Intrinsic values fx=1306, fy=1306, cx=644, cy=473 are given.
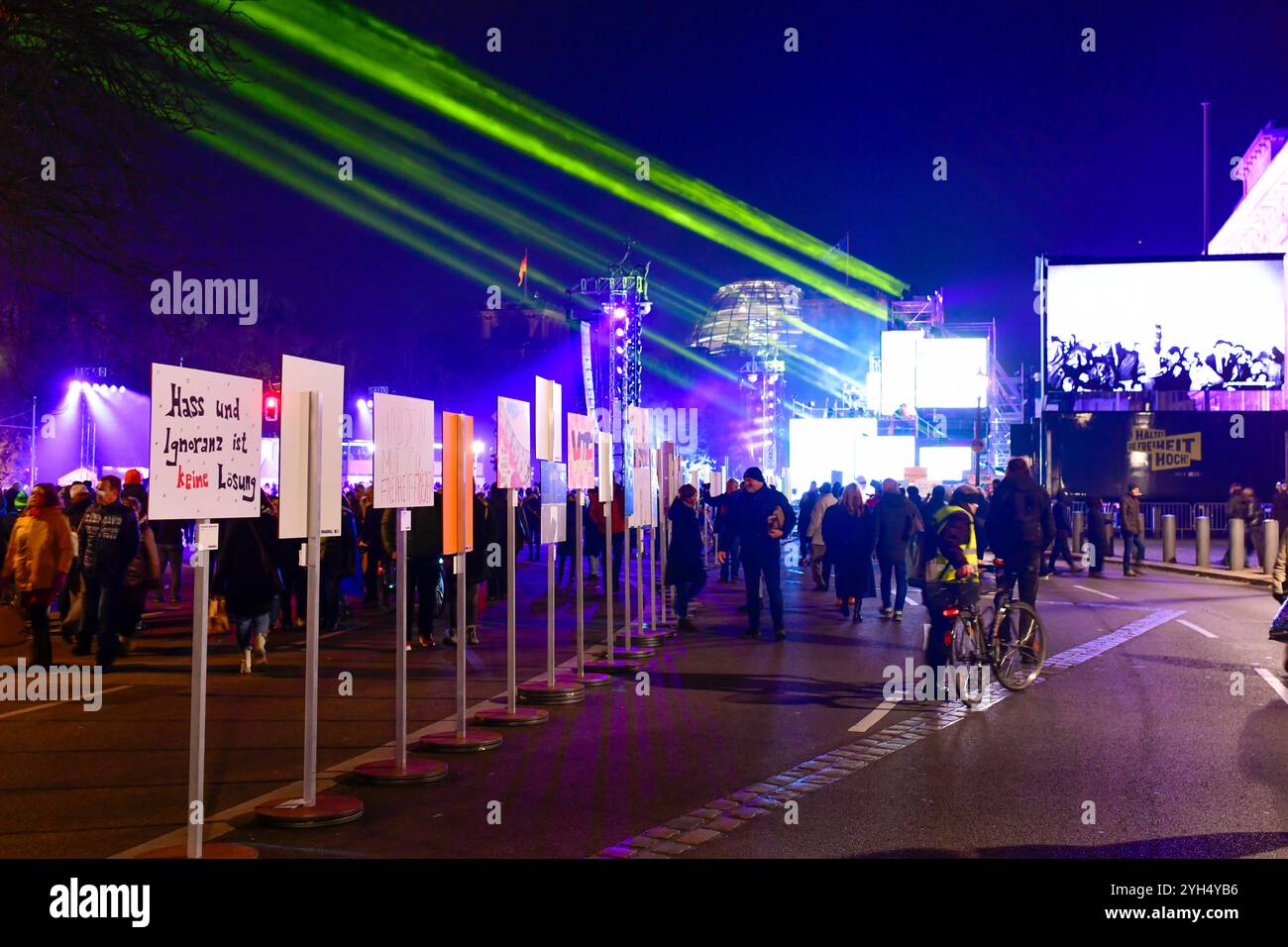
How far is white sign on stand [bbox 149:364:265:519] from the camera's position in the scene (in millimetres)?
6227

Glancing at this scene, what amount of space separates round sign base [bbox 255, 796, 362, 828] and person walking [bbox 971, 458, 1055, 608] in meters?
7.97

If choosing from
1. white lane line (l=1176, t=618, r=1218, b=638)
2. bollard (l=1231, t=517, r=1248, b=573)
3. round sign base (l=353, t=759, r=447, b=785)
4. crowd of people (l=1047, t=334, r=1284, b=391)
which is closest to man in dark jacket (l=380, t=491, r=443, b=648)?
round sign base (l=353, t=759, r=447, b=785)

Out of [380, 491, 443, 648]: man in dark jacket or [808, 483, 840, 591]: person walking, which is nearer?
[380, 491, 443, 648]: man in dark jacket

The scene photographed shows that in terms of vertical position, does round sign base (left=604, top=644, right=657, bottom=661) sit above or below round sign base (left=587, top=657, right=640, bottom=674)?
above

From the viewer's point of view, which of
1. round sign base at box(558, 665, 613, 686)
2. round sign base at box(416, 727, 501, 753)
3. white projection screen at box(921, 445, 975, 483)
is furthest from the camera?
white projection screen at box(921, 445, 975, 483)

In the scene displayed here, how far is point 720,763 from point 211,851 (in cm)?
351

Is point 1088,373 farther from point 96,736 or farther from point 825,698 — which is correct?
point 96,736

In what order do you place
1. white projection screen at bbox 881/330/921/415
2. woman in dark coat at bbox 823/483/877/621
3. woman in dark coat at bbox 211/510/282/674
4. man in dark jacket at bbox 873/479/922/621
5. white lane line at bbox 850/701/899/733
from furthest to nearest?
1. white projection screen at bbox 881/330/921/415
2. man in dark jacket at bbox 873/479/922/621
3. woman in dark coat at bbox 823/483/877/621
4. woman in dark coat at bbox 211/510/282/674
5. white lane line at bbox 850/701/899/733

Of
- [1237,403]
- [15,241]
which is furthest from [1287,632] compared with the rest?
[1237,403]

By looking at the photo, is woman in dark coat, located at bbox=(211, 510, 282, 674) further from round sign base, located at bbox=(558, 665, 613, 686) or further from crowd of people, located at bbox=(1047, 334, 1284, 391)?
crowd of people, located at bbox=(1047, 334, 1284, 391)

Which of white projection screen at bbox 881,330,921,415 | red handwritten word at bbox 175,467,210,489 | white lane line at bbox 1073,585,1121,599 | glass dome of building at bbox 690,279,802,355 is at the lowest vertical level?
white lane line at bbox 1073,585,1121,599

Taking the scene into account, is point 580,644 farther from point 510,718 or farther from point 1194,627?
point 1194,627
